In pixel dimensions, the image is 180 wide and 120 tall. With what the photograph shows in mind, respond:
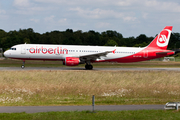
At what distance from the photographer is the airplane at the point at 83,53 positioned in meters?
35.4

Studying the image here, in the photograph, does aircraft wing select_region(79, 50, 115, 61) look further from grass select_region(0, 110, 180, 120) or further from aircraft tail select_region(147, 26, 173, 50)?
grass select_region(0, 110, 180, 120)

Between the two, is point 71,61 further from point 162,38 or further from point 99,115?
point 99,115

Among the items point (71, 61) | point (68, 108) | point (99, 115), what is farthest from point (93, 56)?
point (99, 115)

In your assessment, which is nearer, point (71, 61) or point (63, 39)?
point (71, 61)

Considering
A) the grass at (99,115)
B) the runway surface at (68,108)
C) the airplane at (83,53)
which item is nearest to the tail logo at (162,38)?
the airplane at (83,53)

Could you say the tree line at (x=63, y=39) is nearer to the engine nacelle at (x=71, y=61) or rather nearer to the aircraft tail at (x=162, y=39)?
the engine nacelle at (x=71, y=61)

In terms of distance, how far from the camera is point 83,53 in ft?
121

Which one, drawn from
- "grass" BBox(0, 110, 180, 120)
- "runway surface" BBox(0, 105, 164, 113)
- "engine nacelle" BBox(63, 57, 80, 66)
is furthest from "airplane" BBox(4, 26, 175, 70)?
"grass" BBox(0, 110, 180, 120)

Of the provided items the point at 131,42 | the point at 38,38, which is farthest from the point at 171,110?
the point at 131,42

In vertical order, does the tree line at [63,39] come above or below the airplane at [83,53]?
above

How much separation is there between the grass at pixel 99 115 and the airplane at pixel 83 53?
2340cm

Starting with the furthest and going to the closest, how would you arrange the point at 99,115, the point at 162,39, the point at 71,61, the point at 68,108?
the point at 162,39 < the point at 71,61 < the point at 68,108 < the point at 99,115

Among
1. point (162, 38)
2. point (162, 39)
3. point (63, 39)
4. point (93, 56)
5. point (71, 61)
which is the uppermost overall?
point (63, 39)

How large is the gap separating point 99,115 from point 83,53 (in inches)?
1031
